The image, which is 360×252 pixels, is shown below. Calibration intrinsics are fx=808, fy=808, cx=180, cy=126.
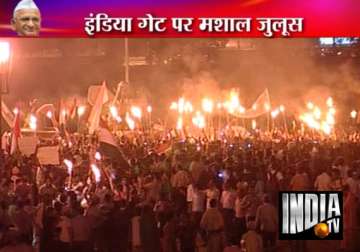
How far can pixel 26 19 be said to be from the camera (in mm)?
7863

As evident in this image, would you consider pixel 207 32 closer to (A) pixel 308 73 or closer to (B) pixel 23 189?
(A) pixel 308 73

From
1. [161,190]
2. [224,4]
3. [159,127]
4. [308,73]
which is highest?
[224,4]

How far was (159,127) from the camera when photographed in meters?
8.08

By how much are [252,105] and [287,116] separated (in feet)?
1.21

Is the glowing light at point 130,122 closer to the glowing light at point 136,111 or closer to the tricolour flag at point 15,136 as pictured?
the glowing light at point 136,111

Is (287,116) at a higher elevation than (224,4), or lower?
lower

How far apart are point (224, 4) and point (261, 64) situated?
70 cm

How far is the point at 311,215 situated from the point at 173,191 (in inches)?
54.6

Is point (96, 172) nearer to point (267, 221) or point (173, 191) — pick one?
point (173, 191)

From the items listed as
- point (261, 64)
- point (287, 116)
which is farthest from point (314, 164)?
point (261, 64)

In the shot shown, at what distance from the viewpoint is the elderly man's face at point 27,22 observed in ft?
25.8

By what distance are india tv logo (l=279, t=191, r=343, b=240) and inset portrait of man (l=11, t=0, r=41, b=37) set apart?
9.62ft

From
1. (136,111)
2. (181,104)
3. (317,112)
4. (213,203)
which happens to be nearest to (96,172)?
(136,111)

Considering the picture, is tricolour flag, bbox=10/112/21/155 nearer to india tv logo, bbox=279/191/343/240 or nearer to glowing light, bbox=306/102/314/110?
india tv logo, bbox=279/191/343/240
